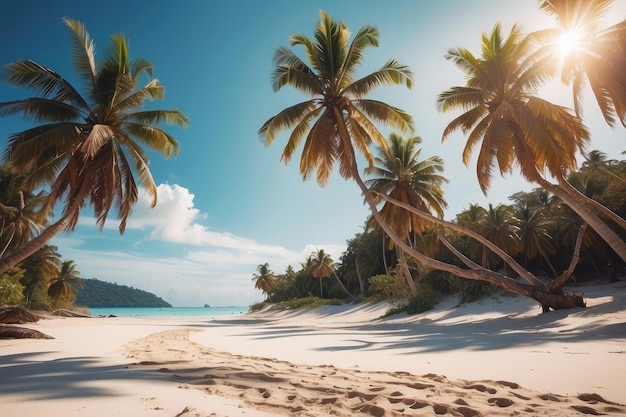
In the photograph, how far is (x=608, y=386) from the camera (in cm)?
388

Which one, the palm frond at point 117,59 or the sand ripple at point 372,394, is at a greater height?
the palm frond at point 117,59

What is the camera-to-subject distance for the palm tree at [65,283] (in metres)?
45.4

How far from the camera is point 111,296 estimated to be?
149125 millimetres

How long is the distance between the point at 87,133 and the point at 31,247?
417 centimetres

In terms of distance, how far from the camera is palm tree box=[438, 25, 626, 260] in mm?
Result: 10859

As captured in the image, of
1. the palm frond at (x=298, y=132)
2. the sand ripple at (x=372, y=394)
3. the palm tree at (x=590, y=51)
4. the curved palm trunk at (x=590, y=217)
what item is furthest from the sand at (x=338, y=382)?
the palm frond at (x=298, y=132)

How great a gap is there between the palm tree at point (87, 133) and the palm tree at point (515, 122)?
12.2 metres

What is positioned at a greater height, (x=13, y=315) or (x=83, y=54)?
(x=83, y=54)

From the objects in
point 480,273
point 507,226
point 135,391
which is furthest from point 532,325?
point 507,226

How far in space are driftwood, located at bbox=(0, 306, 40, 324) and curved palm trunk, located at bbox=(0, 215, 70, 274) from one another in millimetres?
5704

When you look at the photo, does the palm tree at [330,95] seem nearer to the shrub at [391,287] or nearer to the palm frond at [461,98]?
the palm frond at [461,98]

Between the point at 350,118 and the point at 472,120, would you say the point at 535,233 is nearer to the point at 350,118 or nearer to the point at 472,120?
the point at 472,120

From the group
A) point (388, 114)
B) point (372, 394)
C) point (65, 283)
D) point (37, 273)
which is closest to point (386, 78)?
point (388, 114)

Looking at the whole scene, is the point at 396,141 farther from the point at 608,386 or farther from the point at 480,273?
the point at 608,386
